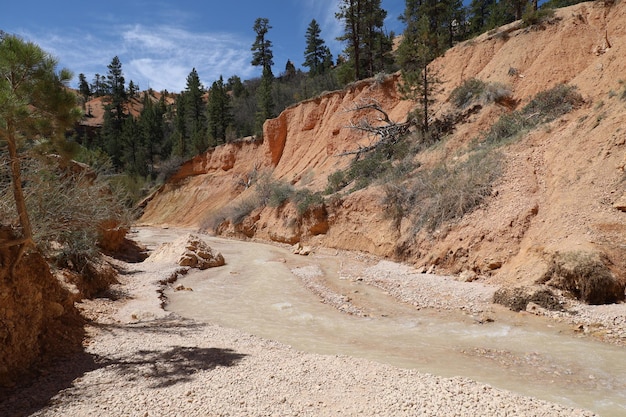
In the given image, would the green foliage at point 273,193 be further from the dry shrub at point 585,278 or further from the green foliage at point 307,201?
the dry shrub at point 585,278

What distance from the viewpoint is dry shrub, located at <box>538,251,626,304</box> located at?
25.6ft

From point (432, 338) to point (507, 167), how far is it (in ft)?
25.3

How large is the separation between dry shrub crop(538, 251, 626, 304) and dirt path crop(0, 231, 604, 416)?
4885 millimetres

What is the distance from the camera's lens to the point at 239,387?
468cm

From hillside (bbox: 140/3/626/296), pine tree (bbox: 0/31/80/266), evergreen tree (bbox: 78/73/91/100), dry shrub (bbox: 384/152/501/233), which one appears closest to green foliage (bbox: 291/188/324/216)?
hillside (bbox: 140/3/626/296)

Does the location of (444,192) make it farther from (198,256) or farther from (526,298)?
(198,256)

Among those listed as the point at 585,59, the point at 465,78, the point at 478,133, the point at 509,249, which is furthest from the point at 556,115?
the point at 465,78

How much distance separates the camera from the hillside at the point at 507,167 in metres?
9.56

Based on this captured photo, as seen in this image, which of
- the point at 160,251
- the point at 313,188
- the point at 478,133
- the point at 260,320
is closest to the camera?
the point at 260,320

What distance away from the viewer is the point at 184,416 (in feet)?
13.1

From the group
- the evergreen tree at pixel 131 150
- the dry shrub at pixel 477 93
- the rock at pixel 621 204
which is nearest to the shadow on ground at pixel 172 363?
the rock at pixel 621 204

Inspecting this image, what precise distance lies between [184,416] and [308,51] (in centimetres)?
5380

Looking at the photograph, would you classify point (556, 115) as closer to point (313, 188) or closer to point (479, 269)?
point (479, 269)

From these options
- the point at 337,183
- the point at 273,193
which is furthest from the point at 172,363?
the point at 273,193
